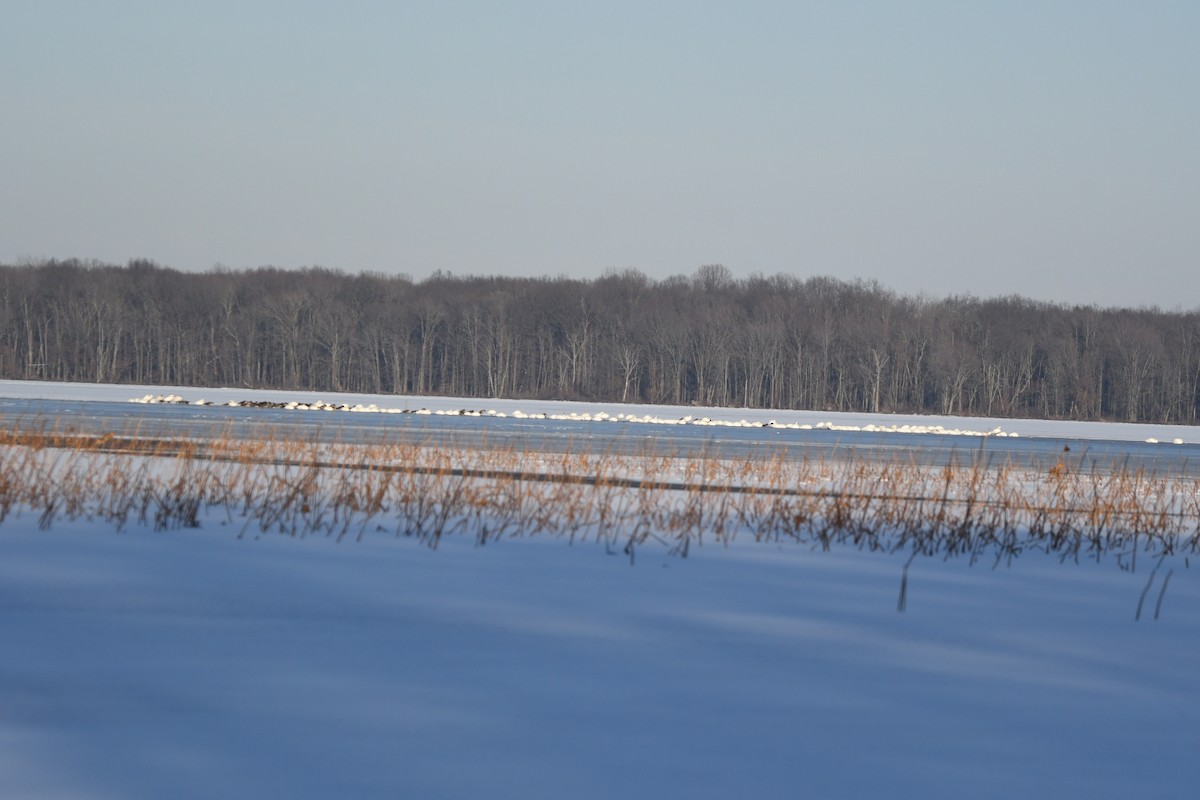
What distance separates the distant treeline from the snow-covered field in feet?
238

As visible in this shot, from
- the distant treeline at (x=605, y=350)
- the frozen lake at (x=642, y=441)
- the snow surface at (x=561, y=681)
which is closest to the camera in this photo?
the snow surface at (x=561, y=681)

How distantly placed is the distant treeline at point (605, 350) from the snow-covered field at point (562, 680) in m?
72.6

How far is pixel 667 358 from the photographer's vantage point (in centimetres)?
8531

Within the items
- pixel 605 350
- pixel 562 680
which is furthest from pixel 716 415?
Answer: pixel 562 680

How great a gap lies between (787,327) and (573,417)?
52159 mm

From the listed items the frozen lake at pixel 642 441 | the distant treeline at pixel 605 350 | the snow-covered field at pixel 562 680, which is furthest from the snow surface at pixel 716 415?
the snow-covered field at pixel 562 680

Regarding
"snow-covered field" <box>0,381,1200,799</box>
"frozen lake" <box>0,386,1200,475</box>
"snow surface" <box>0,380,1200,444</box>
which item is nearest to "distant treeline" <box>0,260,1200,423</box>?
"snow surface" <box>0,380,1200,444</box>

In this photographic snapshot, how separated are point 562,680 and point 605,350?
82945mm

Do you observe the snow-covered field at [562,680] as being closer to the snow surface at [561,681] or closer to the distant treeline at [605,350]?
the snow surface at [561,681]

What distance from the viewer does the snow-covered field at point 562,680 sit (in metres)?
3.51

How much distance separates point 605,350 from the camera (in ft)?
286

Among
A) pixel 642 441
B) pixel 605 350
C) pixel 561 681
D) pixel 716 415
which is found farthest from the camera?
pixel 605 350

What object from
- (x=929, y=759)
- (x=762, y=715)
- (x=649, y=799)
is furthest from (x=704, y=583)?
(x=649, y=799)

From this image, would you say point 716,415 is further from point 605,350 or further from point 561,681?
point 561,681
